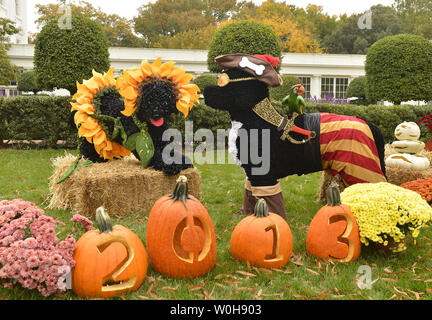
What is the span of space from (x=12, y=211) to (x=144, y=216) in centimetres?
204

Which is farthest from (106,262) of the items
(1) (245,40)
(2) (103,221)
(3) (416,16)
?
(3) (416,16)

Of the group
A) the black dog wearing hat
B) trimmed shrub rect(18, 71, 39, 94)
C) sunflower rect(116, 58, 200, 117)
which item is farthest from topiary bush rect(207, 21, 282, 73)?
trimmed shrub rect(18, 71, 39, 94)

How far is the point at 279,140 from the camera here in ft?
13.4

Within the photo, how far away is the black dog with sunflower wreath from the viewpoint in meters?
4.44

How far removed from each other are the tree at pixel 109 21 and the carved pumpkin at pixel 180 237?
38.8 metres

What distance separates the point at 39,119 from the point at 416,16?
154 feet

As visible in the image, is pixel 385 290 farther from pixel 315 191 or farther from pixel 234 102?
pixel 315 191

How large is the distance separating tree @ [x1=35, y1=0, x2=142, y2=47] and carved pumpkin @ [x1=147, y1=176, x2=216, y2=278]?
3883cm

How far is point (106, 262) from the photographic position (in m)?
2.62

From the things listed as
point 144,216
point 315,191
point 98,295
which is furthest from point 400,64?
point 98,295

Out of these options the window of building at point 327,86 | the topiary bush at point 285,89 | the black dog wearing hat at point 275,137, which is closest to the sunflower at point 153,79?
the black dog wearing hat at point 275,137

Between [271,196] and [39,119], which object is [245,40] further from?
[271,196]

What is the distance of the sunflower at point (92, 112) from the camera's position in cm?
471

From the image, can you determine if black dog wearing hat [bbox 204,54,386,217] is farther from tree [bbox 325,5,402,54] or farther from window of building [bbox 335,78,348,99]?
tree [bbox 325,5,402,54]
